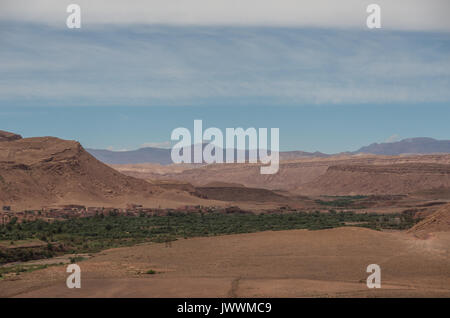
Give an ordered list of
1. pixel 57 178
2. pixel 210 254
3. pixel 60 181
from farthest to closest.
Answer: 1. pixel 57 178
2. pixel 60 181
3. pixel 210 254

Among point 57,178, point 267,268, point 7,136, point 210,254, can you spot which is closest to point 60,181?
point 57,178

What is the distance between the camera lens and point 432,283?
21281 millimetres

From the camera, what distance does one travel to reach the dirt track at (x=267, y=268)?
765 inches

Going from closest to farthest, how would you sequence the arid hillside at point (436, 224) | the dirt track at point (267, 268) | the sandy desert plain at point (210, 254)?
the dirt track at point (267, 268)
the sandy desert plain at point (210, 254)
the arid hillside at point (436, 224)

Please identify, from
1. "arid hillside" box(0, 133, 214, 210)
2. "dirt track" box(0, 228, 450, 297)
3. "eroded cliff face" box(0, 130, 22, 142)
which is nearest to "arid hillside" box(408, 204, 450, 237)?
"dirt track" box(0, 228, 450, 297)

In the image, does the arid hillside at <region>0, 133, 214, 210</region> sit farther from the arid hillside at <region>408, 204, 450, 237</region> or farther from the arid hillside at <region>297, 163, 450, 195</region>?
the arid hillside at <region>297, 163, 450, 195</region>

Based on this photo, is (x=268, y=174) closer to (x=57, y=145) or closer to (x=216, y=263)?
(x=57, y=145)

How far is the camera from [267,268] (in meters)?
25.7

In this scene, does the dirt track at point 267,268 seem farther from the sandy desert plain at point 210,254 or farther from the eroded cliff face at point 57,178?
the eroded cliff face at point 57,178

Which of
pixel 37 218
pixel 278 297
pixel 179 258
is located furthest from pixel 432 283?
pixel 37 218

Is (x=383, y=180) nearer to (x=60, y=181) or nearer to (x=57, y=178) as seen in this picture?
(x=60, y=181)

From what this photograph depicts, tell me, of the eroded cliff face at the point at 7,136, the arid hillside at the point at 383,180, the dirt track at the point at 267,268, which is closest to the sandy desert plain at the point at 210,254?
the dirt track at the point at 267,268

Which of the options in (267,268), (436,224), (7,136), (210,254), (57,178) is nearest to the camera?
(267,268)
